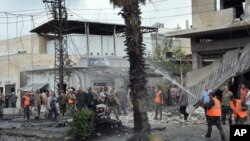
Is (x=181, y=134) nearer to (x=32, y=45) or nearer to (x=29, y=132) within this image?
(x=29, y=132)

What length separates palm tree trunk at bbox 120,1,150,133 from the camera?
58.2 ft

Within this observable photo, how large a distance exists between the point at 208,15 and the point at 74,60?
2008 cm

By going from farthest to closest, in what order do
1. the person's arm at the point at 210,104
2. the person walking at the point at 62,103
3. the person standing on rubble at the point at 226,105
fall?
the person walking at the point at 62,103, the person standing on rubble at the point at 226,105, the person's arm at the point at 210,104

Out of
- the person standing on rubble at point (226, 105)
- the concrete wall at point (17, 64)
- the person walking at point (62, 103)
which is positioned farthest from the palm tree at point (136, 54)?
the concrete wall at point (17, 64)

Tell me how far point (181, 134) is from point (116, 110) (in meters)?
7.47

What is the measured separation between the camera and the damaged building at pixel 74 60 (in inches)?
1672

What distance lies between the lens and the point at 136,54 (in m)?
17.9

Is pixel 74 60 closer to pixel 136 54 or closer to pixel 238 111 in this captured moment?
pixel 136 54

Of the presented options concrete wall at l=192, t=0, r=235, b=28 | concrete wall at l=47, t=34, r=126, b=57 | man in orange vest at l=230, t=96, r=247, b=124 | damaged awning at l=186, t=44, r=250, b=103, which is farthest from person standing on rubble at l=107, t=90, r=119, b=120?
concrete wall at l=47, t=34, r=126, b=57

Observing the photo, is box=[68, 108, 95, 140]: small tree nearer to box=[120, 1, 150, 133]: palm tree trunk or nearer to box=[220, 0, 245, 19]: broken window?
box=[120, 1, 150, 133]: palm tree trunk

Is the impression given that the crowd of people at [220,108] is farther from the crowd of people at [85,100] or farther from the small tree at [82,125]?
the small tree at [82,125]

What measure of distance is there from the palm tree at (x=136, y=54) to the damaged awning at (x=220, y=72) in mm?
9643

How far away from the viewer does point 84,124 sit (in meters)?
19.6

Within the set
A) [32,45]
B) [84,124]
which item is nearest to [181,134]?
[84,124]
